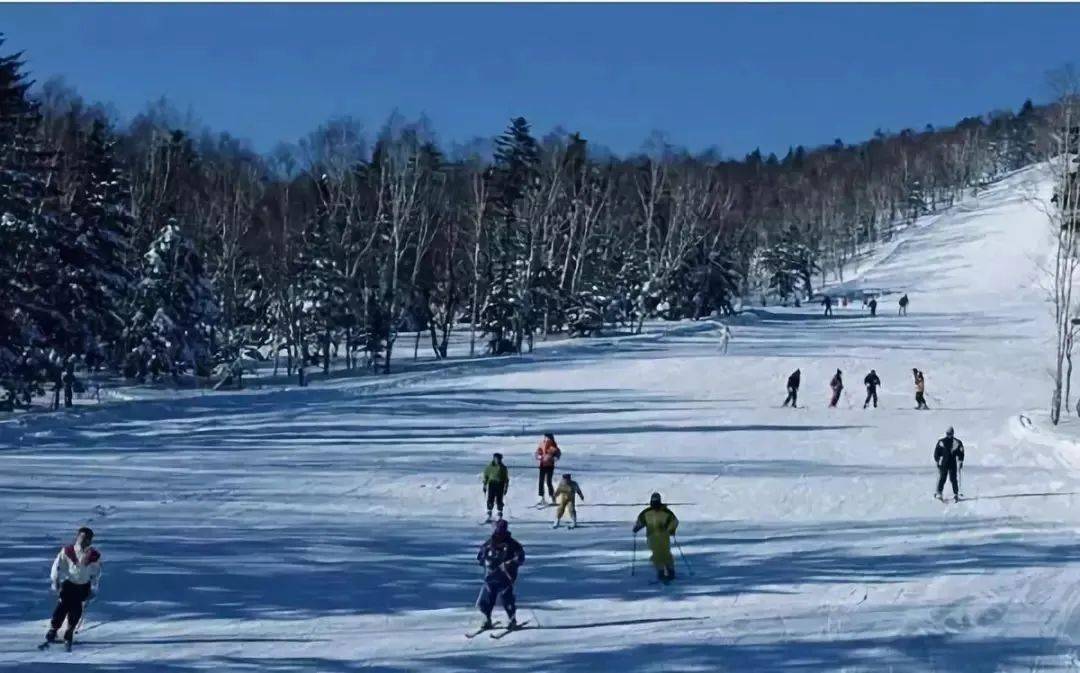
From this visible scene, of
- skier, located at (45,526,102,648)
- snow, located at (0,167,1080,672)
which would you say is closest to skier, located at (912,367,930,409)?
snow, located at (0,167,1080,672)

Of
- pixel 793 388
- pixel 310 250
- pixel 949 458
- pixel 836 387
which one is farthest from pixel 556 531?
pixel 310 250

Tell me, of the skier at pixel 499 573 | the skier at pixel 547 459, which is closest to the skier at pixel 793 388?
the skier at pixel 547 459

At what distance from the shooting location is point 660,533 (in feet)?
50.0

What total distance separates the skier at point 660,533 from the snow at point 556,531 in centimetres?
37

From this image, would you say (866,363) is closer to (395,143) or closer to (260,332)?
(395,143)

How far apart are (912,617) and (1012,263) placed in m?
113

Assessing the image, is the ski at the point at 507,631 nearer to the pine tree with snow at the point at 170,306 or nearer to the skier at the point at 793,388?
the skier at the point at 793,388

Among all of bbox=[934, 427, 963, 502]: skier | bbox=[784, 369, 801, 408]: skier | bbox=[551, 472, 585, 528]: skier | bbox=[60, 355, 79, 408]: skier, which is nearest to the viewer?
bbox=[551, 472, 585, 528]: skier

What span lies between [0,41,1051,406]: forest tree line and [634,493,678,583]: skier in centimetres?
2293

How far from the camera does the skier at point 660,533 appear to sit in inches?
600

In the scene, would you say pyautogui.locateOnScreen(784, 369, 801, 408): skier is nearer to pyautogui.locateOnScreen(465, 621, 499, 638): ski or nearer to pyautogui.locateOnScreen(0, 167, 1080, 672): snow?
pyautogui.locateOnScreen(0, 167, 1080, 672): snow

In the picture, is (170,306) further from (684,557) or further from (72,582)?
(72,582)

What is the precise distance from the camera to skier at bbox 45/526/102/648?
1163 centimetres

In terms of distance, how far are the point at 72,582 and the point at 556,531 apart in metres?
9.05
